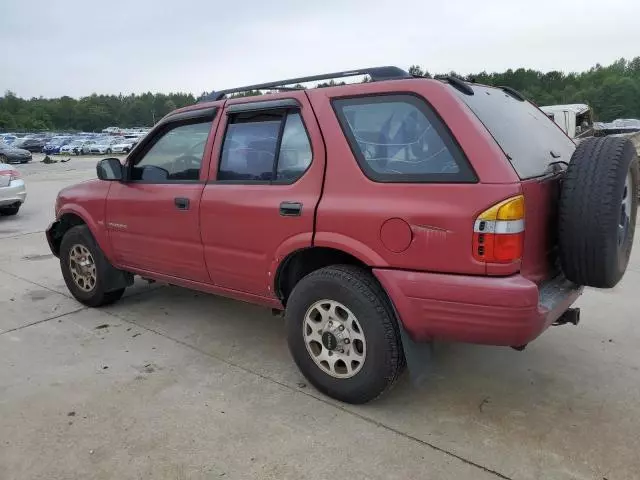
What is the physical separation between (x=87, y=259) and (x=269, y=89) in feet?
7.66

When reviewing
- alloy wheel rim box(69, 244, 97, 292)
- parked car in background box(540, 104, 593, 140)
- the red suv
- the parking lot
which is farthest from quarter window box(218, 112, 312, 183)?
parked car in background box(540, 104, 593, 140)

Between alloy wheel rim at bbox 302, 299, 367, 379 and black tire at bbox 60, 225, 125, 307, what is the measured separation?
2.31 metres

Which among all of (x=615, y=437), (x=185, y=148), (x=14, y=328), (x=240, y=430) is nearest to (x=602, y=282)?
(x=615, y=437)

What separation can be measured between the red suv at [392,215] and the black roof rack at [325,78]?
13mm

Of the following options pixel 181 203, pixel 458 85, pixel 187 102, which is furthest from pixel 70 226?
pixel 187 102

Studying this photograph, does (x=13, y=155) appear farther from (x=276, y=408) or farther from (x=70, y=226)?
(x=276, y=408)

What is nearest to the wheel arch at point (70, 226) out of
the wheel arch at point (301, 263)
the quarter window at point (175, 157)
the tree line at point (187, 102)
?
the quarter window at point (175, 157)

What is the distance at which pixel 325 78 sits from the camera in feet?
10.5

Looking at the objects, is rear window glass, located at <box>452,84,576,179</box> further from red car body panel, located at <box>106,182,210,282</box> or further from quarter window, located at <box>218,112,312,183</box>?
red car body panel, located at <box>106,182,210,282</box>

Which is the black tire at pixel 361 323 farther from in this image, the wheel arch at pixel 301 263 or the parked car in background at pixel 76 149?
the parked car in background at pixel 76 149

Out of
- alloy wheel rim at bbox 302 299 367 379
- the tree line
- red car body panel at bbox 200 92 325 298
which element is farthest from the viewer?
the tree line

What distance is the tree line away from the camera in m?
84.5

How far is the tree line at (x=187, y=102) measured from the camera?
8450 centimetres

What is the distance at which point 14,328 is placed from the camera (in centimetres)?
431
